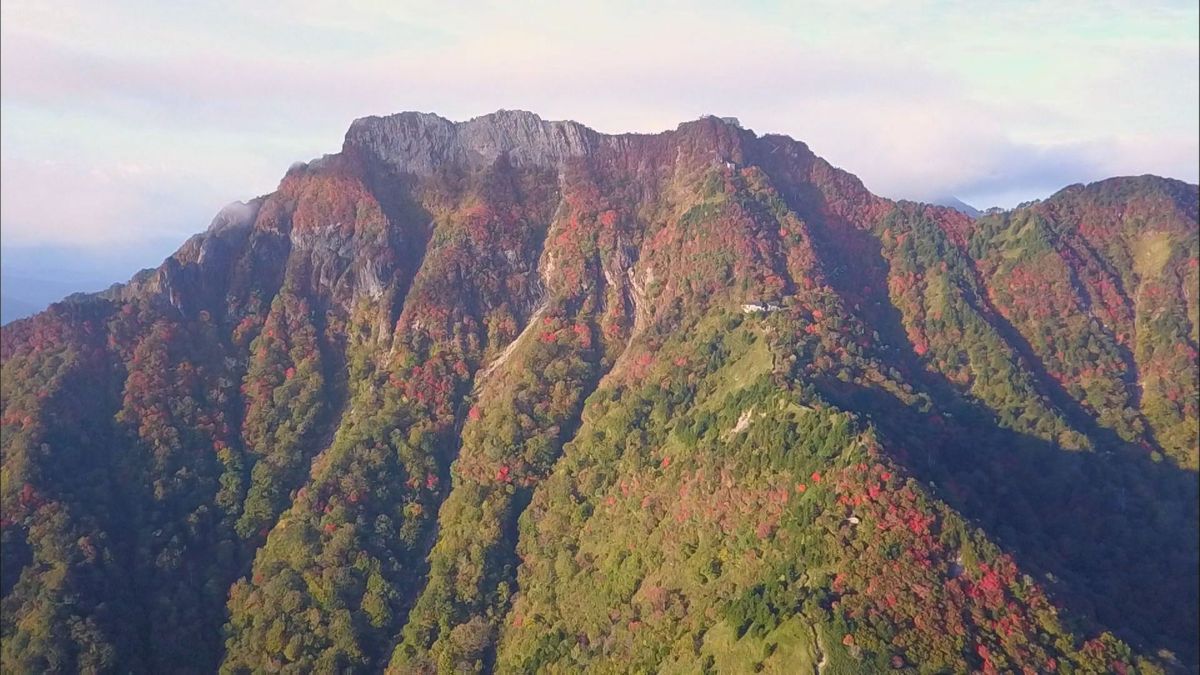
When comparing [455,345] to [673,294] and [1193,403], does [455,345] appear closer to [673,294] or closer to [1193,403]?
[673,294]

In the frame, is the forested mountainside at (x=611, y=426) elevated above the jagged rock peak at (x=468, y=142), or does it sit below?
below

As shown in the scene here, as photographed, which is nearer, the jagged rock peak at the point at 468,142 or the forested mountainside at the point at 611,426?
the forested mountainside at the point at 611,426

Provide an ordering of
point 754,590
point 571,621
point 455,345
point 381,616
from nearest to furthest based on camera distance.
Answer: point 754,590
point 571,621
point 381,616
point 455,345

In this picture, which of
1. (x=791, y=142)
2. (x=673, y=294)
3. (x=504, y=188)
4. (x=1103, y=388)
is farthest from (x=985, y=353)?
(x=504, y=188)

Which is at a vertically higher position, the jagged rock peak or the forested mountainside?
the jagged rock peak

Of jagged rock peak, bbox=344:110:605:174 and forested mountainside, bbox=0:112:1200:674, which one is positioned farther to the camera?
jagged rock peak, bbox=344:110:605:174
